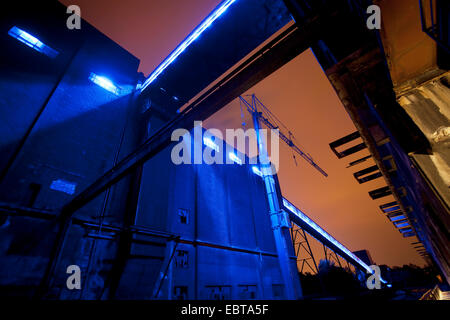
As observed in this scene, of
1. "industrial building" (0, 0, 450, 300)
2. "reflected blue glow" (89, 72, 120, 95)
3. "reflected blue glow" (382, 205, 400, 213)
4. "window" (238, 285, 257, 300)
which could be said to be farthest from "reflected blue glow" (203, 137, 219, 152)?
"reflected blue glow" (382, 205, 400, 213)

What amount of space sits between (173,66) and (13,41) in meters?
6.48

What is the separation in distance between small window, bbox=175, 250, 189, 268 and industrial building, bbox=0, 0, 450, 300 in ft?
0.15

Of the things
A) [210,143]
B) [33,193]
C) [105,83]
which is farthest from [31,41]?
[210,143]

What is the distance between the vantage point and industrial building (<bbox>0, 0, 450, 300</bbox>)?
8.20 feet

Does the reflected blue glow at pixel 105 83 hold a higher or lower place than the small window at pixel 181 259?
higher

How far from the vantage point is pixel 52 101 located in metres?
8.45

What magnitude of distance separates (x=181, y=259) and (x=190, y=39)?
35.5 feet

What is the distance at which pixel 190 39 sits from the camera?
9.62 m

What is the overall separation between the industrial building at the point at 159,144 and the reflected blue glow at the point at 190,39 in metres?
0.09

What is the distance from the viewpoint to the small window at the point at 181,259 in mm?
9719

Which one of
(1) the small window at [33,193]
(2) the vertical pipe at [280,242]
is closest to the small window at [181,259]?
(2) the vertical pipe at [280,242]

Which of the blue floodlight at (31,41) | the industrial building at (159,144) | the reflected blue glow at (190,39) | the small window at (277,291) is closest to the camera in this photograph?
the industrial building at (159,144)

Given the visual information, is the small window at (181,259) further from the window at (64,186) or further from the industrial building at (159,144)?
the window at (64,186)
